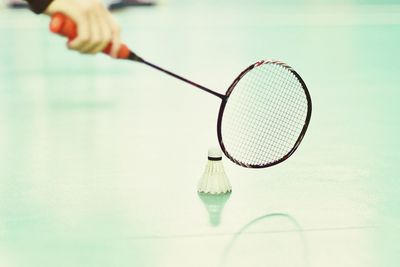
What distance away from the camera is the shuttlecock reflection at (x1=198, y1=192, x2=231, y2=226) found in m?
3.88

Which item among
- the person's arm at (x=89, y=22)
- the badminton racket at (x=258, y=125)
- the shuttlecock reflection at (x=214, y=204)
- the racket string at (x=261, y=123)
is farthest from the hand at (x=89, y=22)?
the racket string at (x=261, y=123)

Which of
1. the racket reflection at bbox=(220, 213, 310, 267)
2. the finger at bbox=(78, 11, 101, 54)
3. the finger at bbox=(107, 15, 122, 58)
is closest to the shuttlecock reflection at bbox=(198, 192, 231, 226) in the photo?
the racket reflection at bbox=(220, 213, 310, 267)

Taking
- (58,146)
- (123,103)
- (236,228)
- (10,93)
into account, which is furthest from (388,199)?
(10,93)

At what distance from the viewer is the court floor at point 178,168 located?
140 inches

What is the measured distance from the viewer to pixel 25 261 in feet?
11.2

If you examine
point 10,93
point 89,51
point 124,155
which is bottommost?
point 10,93

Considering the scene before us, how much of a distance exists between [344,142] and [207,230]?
176 cm

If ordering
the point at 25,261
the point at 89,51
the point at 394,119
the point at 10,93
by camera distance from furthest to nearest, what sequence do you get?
the point at 10,93 < the point at 394,119 < the point at 25,261 < the point at 89,51

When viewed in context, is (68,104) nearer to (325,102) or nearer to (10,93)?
(10,93)

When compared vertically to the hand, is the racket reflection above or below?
below

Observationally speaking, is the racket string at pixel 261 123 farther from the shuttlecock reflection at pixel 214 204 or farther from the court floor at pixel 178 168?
the shuttlecock reflection at pixel 214 204

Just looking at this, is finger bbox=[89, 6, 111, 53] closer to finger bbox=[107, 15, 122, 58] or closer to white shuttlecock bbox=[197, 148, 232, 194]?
finger bbox=[107, 15, 122, 58]

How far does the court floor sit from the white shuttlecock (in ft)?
0.21

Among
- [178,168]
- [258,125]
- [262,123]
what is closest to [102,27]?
[178,168]
